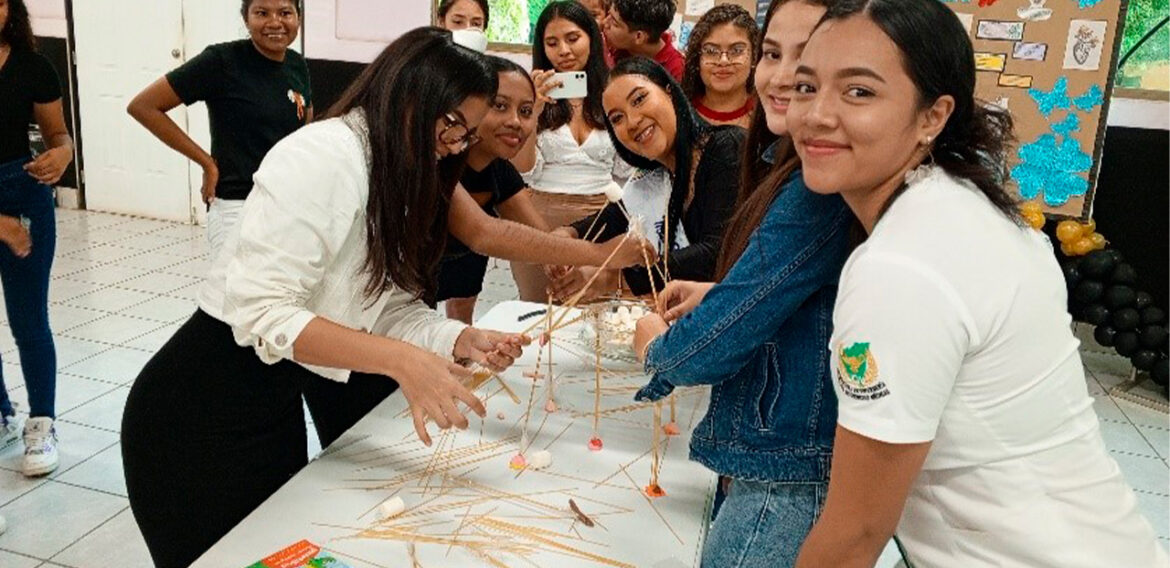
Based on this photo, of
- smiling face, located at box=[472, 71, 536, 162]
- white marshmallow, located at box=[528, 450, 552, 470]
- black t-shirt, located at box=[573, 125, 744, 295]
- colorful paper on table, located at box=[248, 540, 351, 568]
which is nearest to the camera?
colorful paper on table, located at box=[248, 540, 351, 568]

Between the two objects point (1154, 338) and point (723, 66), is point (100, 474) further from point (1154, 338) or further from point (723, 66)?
point (1154, 338)

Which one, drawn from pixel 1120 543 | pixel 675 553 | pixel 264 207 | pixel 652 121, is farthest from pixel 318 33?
pixel 1120 543

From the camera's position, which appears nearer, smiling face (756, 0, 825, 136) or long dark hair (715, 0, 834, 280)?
long dark hair (715, 0, 834, 280)

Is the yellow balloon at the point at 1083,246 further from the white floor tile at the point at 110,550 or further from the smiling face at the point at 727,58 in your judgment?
the white floor tile at the point at 110,550

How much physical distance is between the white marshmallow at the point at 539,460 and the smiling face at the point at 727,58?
6.21 ft

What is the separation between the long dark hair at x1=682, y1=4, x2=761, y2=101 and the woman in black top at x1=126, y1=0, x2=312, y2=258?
4.75 feet

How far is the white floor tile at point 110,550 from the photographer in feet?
8.84

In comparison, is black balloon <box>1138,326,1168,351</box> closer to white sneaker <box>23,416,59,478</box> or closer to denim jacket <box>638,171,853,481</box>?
denim jacket <box>638,171,853,481</box>

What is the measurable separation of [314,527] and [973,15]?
4.40 metres

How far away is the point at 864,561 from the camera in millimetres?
1129

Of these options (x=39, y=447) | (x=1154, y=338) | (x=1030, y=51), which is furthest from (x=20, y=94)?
(x=1154, y=338)

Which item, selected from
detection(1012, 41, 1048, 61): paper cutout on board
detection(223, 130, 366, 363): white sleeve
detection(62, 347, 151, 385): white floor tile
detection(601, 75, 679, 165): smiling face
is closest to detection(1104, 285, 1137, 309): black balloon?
detection(1012, 41, 1048, 61): paper cutout on board

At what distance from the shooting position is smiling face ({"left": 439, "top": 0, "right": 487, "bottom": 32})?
12.4ft

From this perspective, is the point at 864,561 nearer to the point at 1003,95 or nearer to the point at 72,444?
the point at 72,444
